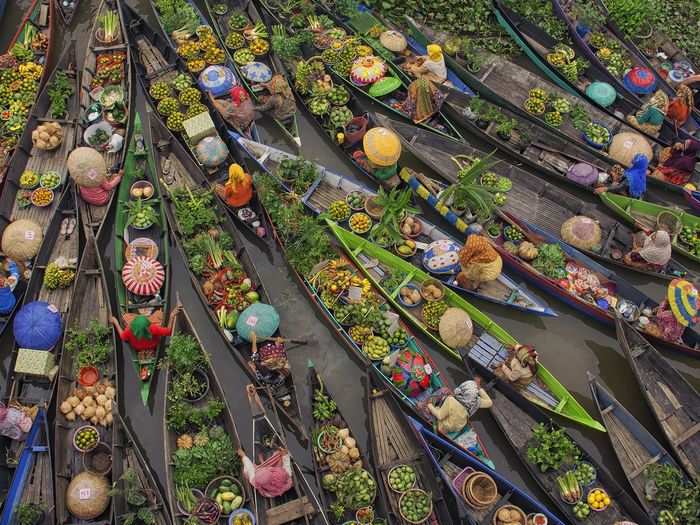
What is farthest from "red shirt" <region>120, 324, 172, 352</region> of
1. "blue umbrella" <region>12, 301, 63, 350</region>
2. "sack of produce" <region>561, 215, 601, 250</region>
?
"sack of produce" <region>561, 215, 601, 250</region>

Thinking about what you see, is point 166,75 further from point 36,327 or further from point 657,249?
point 657,249

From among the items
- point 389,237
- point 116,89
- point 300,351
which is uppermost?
point 116,89

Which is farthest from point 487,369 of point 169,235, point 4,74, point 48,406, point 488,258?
point 4,74

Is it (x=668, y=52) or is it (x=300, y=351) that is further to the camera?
(x=668, y=52)

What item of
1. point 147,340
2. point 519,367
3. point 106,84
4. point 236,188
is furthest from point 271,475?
point 106,84

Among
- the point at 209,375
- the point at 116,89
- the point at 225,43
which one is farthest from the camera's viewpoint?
the point at 225,43

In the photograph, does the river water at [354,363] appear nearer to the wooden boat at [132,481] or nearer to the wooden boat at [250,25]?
the wooden boat at [132,481]

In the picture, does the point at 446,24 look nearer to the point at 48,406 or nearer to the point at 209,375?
the point at 209,375

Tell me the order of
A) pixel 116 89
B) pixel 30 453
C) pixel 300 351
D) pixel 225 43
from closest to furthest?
1. pixel 30 453
2. pixel 300 351
3. pixel 116 89
4. pixel 225 43
